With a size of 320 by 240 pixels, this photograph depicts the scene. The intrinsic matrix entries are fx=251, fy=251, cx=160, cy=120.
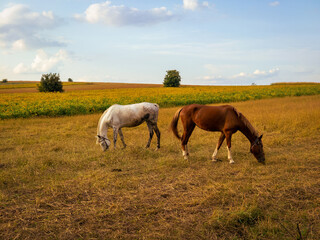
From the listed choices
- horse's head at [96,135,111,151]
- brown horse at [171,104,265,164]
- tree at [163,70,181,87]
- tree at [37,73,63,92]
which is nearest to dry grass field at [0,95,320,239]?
horse's head at [96,135,111,151]

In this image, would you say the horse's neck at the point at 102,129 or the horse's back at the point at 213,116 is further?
the horse's neck at the point at 102,129

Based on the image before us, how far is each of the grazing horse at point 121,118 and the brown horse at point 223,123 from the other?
2.13 meters

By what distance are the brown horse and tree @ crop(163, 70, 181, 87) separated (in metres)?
62.6

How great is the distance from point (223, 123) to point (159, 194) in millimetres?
3391

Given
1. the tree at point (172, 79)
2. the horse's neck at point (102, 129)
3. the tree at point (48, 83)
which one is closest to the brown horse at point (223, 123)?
the horse's neck at point (102, 129)

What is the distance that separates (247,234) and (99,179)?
3886 mm

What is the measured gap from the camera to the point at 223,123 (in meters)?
7.75

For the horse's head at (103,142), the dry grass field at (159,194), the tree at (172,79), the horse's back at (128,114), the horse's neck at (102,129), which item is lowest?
the dry grass field at (159,194)

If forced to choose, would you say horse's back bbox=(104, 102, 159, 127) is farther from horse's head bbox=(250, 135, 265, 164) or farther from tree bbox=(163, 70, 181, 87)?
tree bbox=(163, 70, 181, 87)

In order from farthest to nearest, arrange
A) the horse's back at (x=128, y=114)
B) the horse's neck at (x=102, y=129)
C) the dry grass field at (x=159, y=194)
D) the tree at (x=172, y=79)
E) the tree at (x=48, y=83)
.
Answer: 1. the tree at (x=172, y=79)
2. the tree at (x=48, y=83)
3. the horse's back at (x=128, y=114)
4. the horse's neck at (x=102, y=129)
5. the dry grass field at (x=159, y=194)

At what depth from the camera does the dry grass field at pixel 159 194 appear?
13.3 ft

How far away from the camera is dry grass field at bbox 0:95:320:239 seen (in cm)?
406

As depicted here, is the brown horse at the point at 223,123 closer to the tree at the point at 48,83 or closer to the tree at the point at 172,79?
the tree at the point at 48,83

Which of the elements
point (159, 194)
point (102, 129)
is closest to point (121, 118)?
point (102, 129)
